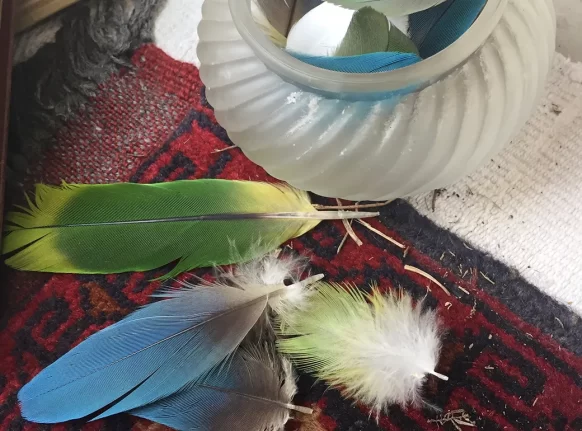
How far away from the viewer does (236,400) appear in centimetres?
63

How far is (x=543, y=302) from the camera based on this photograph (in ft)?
2.23

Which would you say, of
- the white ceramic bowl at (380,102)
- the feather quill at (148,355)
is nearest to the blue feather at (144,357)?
the feather quill at (148,355)

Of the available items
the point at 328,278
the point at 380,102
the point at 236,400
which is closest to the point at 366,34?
the point at 380,102

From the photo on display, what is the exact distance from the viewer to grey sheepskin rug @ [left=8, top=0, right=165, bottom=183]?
2.53 ft

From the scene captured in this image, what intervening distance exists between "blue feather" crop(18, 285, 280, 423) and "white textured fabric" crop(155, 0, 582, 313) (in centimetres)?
26

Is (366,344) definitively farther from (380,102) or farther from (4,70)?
(4,70)

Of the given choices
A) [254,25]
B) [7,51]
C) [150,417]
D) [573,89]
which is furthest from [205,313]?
[573,89]

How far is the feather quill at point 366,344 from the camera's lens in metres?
0.63

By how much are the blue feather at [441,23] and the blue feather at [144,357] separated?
309mm

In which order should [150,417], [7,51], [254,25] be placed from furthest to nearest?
[7,51] → [150,417] → [254,25]

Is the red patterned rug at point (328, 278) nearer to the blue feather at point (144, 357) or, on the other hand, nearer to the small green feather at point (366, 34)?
the blue feather at point (144, 357)

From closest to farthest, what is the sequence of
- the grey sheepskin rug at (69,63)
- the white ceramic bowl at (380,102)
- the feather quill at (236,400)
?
1. the white ceramic bowl at (380,102)
2. the feather quill at (236,400)
3. the grey sheepskin rug at (69,63)

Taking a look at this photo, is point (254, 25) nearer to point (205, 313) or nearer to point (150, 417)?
point (205, 313)

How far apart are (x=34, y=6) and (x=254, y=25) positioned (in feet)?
1.31
